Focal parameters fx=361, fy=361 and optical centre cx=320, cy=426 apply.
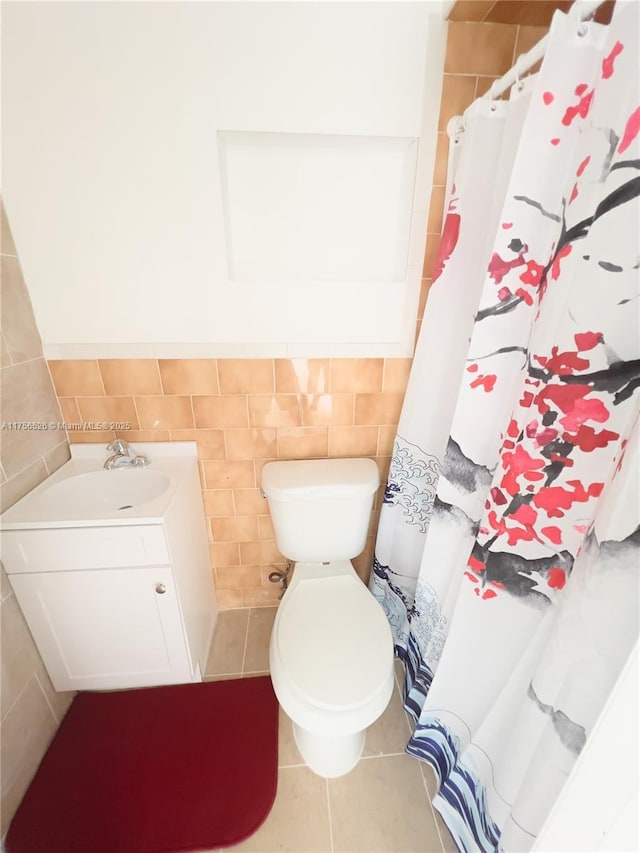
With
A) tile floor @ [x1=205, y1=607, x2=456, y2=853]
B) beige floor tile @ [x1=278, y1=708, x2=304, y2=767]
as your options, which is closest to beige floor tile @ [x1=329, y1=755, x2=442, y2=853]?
tile floor @ [x1=205, y1=607, x2=456, y2=853]

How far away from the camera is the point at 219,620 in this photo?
1.65 m

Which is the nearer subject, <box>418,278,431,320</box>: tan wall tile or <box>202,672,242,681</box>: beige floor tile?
<box>418,278,431,320</box>: tan wall tile

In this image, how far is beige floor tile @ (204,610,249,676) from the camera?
1458 millimetres

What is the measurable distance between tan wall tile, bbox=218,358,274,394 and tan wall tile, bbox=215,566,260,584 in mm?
812

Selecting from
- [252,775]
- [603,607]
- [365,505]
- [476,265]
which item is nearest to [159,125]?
[476,265]

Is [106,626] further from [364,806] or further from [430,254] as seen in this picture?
[430,254]

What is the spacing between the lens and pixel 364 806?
1086 millimetres

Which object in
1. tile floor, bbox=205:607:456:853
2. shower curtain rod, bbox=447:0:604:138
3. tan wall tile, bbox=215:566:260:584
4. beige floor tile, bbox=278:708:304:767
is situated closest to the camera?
shower curtain rod, bbox=447:0:604:138

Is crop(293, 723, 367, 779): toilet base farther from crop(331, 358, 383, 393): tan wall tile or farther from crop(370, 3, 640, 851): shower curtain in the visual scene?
crop(331, 358, 383, 393): tan wall tile

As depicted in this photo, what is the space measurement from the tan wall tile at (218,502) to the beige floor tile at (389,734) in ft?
3.06

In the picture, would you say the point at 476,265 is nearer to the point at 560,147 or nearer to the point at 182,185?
the point at 560,147

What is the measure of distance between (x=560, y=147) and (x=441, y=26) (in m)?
0.66

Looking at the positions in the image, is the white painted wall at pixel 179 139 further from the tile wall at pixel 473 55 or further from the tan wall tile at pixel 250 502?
the tan wall tile at pixel 250 502

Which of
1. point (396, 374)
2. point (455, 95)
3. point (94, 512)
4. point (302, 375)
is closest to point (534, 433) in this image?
point (396, 374)
